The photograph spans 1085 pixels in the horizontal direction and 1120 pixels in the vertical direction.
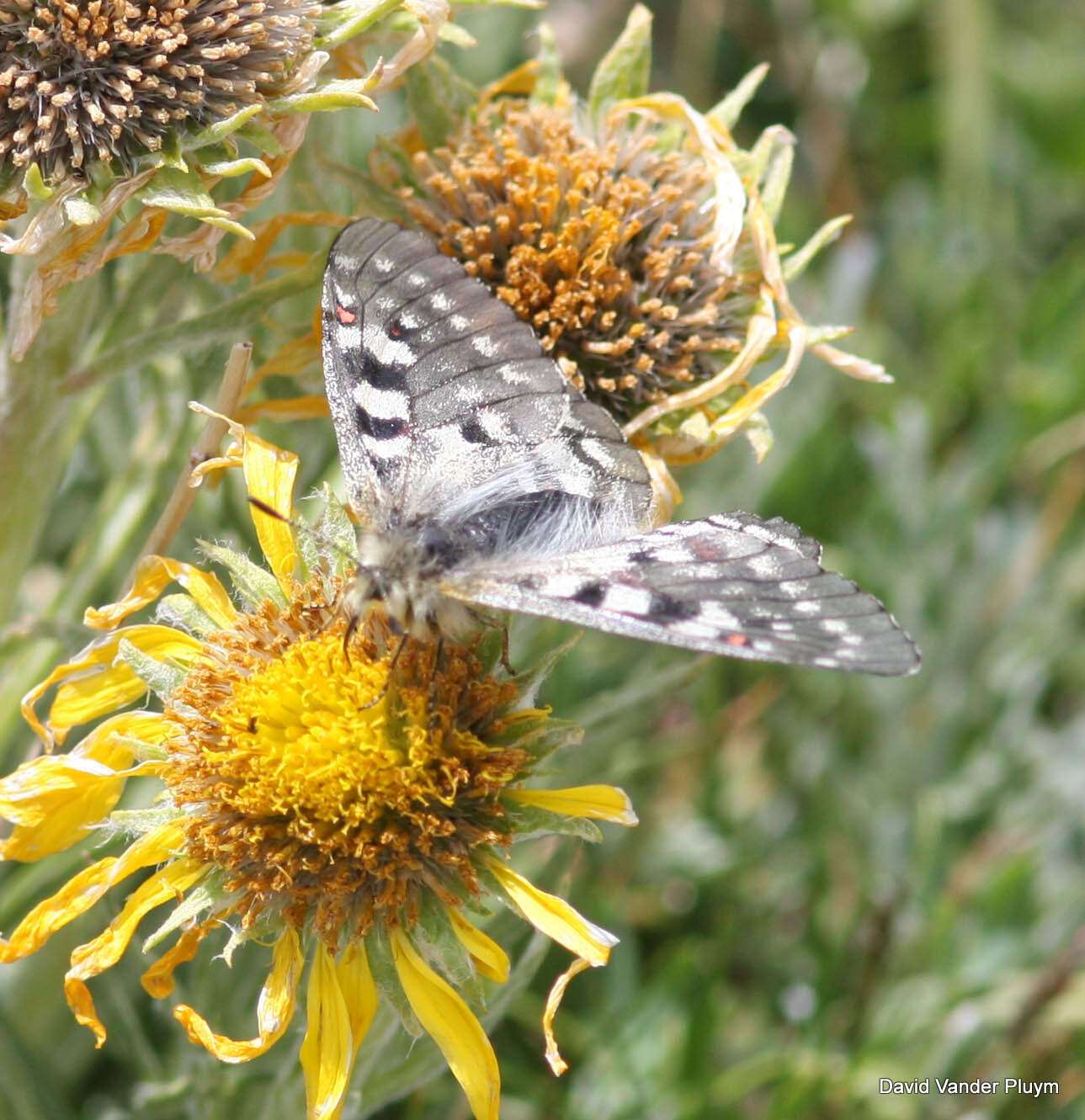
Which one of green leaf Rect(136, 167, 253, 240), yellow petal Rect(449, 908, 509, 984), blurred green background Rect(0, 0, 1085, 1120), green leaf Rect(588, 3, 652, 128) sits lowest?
blurred green background Rect(0, 0, 1085, 1120)

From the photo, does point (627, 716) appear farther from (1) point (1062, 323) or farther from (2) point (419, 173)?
(1) point (1062, 323)

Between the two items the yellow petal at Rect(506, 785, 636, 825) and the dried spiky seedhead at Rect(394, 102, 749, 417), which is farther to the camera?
the dried spiky seedhead at Rect(394, 102, 749, 417)

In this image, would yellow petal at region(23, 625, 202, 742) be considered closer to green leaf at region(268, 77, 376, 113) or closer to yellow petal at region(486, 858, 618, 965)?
yellow petal at region(486, 858, 618, 965)

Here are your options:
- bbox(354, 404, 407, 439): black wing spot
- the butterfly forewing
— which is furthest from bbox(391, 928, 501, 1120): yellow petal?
bbox(354, 404, 407, 439): black wing spot

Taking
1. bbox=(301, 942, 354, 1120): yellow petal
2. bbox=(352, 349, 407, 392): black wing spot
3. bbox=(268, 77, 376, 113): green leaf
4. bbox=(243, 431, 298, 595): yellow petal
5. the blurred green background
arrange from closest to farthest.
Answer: bbox=(301, 942, 354, 1120): yellow petal, bbox=(268, 77, 376, 113): green leaf, bbox=(243, 431, 298, 595): yellow petal, bbox=(352, 349, 407, 392): black wing spot, the blurred green background

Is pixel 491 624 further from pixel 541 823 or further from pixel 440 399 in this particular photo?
pixel 440 399

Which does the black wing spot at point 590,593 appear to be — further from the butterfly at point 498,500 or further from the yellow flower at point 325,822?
the yellow flower at point 325,822

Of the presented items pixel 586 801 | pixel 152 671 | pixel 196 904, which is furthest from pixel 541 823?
pixel 152 671

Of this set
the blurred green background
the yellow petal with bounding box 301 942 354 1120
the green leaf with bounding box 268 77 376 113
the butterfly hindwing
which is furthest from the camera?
the blurred green background
